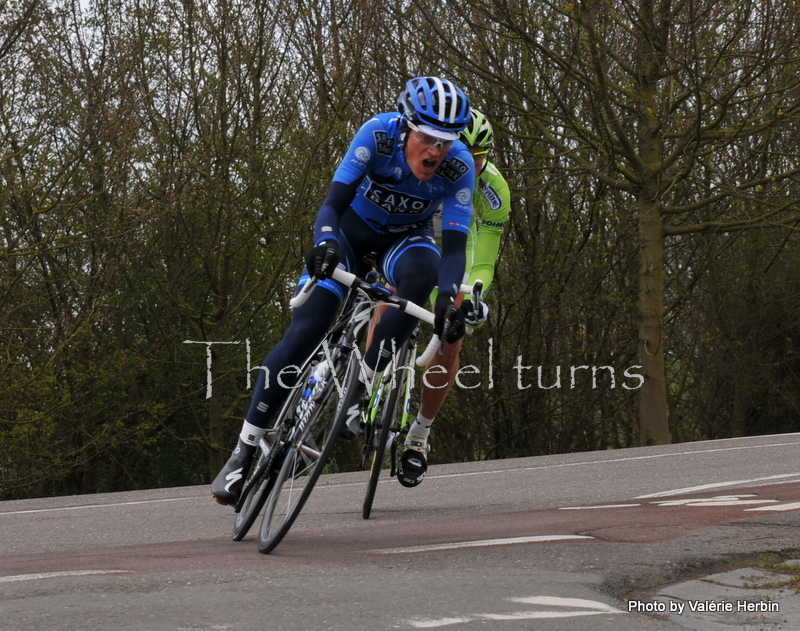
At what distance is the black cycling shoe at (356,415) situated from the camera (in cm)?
483

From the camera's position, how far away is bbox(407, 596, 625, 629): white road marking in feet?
10.4

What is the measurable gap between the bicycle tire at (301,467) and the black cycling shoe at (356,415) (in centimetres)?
5

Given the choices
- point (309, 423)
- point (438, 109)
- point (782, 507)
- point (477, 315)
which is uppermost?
point (438, 109)

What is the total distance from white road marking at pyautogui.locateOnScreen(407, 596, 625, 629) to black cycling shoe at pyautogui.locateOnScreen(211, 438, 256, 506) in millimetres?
1861

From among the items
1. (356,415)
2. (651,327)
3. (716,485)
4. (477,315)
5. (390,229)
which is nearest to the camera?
(356,415)

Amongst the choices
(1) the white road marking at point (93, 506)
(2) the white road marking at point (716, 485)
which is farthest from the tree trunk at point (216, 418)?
(2) the white road marking at point (716, 485)

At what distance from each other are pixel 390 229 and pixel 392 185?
251 millimetres

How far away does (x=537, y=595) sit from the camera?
11.8ft

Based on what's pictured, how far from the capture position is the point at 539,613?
3.33 metres

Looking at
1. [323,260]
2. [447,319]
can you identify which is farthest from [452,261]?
[323,260]

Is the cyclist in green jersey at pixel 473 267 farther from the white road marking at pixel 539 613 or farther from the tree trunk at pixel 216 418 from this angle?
the tree trunk at pixel 216 418

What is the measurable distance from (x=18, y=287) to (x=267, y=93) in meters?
4.85

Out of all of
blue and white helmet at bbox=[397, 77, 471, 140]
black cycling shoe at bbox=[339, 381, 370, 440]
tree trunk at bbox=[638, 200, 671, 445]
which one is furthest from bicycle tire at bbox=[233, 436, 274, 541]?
tree trunk at bbox=[638, 200, 671, 445]

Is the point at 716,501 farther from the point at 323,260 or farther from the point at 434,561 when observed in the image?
the point at 323,260
